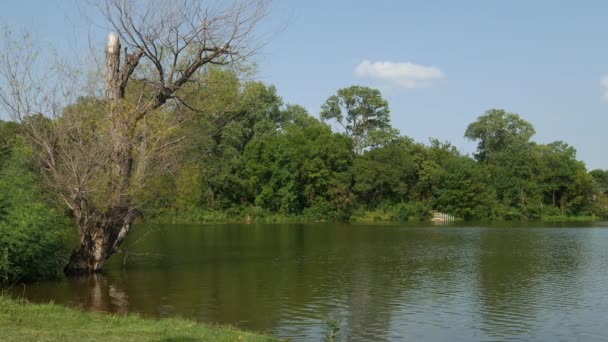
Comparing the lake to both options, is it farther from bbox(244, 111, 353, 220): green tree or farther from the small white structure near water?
the small white structure near water

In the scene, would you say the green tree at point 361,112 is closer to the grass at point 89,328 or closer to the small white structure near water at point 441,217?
the small white structure near water at point 441,217

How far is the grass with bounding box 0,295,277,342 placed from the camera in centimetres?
1110

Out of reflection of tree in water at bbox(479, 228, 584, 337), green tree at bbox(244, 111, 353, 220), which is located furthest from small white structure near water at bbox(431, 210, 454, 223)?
reflection of tree in water at bbox(479, 228, 584, 337)

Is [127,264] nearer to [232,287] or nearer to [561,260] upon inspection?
[232,287]

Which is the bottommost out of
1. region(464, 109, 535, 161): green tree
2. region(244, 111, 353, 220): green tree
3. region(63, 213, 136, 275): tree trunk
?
region(63, 213, 136, 275): tree trunk

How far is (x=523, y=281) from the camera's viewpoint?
23594 millimetres

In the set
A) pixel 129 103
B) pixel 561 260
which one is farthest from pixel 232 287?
pixel 561 260

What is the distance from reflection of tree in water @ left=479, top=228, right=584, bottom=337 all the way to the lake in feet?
0.13

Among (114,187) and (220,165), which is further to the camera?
(220,165)

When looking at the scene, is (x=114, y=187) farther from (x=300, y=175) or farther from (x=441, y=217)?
(x=441, y=217)

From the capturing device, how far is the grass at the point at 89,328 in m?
11.1

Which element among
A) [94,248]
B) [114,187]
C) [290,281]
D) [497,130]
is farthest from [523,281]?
[497,130]

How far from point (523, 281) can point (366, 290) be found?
259 inches

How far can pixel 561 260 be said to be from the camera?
30500mm
